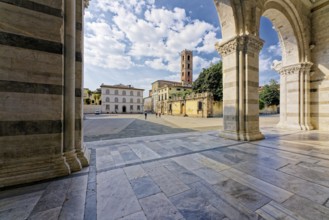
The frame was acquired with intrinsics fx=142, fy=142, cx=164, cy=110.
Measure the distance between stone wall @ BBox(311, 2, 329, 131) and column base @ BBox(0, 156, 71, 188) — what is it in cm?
1175

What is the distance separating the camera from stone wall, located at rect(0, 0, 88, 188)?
7.47 ft

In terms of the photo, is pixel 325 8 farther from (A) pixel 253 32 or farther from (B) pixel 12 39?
(B) pixel 12 39

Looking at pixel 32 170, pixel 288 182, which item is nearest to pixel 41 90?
pixel 32 170

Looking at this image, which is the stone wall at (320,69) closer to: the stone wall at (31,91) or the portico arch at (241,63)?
the portico arch at (241,63)

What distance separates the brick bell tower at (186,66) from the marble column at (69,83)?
50302mm

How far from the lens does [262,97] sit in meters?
36.8

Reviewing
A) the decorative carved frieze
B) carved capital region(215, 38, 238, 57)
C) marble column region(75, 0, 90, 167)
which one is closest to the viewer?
marble column region(75, 0, 90, 167)

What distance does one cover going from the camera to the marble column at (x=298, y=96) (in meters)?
8.07

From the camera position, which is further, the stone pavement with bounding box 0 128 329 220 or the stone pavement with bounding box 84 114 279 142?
the stone pavement with bounding box 84 114 279 142

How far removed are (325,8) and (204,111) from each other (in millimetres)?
19718

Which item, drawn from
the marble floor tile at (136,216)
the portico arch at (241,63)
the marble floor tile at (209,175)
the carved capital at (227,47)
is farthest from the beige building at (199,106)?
the marble floor tile at (136,216)

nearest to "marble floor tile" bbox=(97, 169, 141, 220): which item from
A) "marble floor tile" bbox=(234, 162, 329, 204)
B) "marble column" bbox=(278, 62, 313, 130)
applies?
"marble floor tile" bbox=(234, 162, 329, 204)

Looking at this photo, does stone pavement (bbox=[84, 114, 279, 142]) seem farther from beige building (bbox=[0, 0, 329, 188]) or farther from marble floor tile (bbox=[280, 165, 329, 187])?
marble floor tile (bbox=[280, 165, 329, 187])

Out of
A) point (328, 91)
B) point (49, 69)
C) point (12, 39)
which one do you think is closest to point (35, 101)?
point (49, 69)
